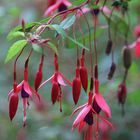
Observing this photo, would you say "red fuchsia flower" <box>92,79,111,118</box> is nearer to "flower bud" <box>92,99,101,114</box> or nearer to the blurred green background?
"flower bud" <box>92,99,101,114</box>

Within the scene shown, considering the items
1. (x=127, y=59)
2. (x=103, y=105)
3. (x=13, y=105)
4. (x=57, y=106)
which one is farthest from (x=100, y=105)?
(x=57, y=106)

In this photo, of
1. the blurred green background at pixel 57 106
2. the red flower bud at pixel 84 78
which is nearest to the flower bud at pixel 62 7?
the red flower bud at pixel 84 78

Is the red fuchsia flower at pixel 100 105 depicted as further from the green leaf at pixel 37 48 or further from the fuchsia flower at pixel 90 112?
the green leaf at pixel 37 48

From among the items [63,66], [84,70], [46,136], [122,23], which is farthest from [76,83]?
[63,66]

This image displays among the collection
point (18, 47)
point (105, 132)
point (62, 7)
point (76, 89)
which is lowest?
point (105, 132)

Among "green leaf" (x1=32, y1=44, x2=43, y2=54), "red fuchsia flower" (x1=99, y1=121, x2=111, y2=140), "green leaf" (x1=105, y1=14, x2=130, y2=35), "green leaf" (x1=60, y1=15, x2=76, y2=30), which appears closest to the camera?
"green leaf" (x1=32, y1=44, x2=43, y2=54)

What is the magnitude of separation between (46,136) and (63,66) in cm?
81

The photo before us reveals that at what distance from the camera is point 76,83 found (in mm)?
1106

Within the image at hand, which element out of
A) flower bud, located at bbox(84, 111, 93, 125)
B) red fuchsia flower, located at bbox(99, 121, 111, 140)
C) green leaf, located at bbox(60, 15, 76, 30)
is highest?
green leaf, located at bbox(60, 15, 76, 30)

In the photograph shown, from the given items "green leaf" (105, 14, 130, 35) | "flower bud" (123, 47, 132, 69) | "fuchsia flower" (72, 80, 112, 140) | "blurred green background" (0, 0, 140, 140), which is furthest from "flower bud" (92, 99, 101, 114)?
"blurred green background" (0, 0, 140, 140)

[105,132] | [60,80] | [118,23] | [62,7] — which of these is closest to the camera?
[60,80]

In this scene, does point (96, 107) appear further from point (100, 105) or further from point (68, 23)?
point (68, 23)

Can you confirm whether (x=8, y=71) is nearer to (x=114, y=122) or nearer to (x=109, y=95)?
(x=109, y=95)

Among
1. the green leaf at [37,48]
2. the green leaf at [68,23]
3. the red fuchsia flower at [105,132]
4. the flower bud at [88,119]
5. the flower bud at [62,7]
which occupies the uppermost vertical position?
the flower bud at [62,7]
